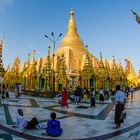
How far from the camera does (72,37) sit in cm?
7581

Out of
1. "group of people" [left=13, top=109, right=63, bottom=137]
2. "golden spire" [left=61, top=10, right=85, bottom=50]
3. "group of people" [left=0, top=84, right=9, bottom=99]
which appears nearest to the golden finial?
"golden spire" [left=61, top=10, right=85, bottom=50]

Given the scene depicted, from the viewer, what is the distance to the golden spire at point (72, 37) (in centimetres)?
7503

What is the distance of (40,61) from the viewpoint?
70500 millimetres

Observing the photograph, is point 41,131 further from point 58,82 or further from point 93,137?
point 58,82

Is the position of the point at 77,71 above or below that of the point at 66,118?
above

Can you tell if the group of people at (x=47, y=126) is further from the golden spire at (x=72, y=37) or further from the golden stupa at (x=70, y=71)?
the golden spire at (x=72, y=37)

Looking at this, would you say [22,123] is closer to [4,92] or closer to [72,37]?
[4,92]

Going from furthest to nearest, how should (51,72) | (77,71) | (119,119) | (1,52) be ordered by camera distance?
(77,71)
(1,52)
(51,72)
(119,119)

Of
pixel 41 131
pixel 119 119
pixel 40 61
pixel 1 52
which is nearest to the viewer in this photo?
pixel 41 131

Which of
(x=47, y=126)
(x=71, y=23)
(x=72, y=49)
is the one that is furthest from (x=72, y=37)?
(x=47, y=126)

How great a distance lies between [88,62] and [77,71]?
16094 mm

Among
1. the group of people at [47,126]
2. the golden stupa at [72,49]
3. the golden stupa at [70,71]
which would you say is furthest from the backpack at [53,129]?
the golden stupa at [72,49]

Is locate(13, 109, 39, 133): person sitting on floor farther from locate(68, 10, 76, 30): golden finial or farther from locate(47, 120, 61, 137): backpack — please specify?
locate(68, 10, 76, 30): golden finial

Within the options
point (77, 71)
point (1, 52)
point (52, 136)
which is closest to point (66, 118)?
point (52, 136)
